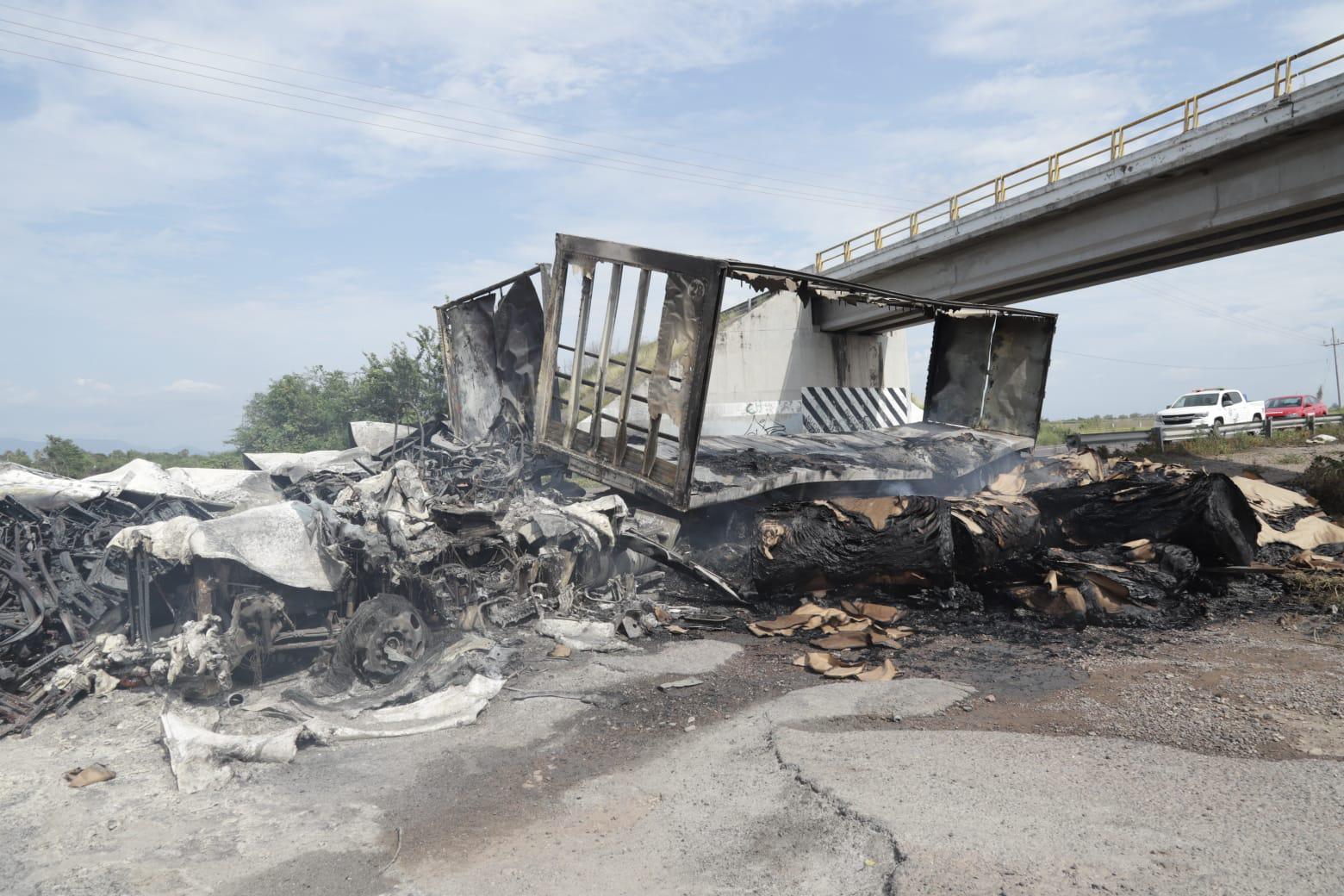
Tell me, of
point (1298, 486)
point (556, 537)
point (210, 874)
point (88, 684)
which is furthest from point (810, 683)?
point (1298, 486)

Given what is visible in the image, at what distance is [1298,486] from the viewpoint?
30.8 ft

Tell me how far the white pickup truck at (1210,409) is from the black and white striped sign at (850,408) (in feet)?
27.8

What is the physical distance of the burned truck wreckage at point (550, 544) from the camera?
4602mm

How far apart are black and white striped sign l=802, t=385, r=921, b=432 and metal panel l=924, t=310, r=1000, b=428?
183 inches

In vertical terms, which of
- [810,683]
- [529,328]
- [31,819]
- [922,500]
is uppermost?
[529,328]

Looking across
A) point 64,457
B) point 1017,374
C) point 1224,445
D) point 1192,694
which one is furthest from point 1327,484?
point 64,457

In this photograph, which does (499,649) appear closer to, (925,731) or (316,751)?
(316,751)

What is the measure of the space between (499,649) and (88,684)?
2342 mm

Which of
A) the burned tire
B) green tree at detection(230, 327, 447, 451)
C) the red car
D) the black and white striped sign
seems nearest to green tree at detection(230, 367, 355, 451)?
green tree at detection(230, 327, 447, 451)

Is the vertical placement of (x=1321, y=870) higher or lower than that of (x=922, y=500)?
lower

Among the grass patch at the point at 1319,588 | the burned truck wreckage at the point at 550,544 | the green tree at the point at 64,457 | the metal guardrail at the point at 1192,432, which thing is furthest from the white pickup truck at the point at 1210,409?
the green tree at the point at 64,457

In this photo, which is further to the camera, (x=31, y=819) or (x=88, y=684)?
(x=88, y=684)

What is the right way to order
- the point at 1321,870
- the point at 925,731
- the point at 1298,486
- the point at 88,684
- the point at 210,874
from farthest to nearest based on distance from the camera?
the point at 1298,486, the point at 88,684, the point at 925,731, the point at 210,874, the point at 1321,870

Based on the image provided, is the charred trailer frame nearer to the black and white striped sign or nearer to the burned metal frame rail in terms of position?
the burned metal frame rail
